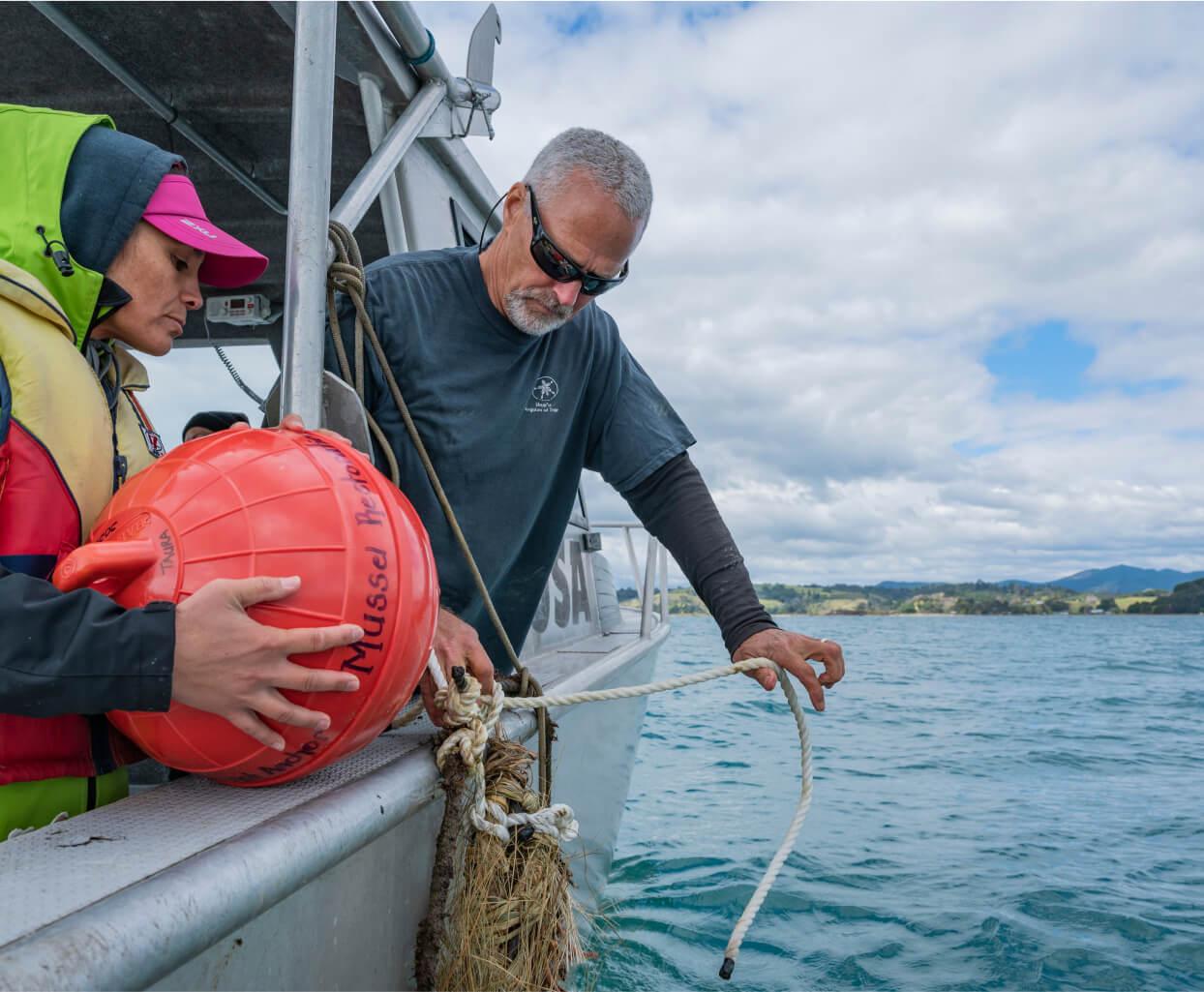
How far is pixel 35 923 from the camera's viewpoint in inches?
38.0

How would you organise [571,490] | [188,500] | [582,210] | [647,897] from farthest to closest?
[647,897] → [571,490] → [582,210] → [188,500]

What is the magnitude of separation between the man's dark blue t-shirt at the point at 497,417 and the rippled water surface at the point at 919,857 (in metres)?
1.05

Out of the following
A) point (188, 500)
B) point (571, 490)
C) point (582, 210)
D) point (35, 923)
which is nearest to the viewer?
point (35, 923)

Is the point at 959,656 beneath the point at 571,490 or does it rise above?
beneath

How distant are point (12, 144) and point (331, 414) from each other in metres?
0.70

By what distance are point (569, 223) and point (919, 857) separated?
5364 millimetres

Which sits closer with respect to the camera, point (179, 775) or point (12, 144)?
point (12, 144)

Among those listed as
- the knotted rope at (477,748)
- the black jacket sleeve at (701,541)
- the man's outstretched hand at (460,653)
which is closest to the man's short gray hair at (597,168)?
the black jacket sleeve at (701,541)

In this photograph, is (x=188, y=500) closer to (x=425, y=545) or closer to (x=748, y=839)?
(x=425, y=545)

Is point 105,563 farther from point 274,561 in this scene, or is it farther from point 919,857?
point 919,857

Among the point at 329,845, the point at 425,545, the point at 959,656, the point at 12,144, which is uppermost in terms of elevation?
the point at 12,144

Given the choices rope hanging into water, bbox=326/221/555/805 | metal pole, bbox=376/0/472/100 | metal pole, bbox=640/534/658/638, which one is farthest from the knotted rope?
metal pole, bbox=640/534/658/638

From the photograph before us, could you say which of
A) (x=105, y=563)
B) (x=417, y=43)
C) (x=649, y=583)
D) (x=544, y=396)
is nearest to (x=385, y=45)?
(x=417, y=43)

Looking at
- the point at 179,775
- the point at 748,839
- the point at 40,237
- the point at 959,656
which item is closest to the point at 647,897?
the point at 748,839
